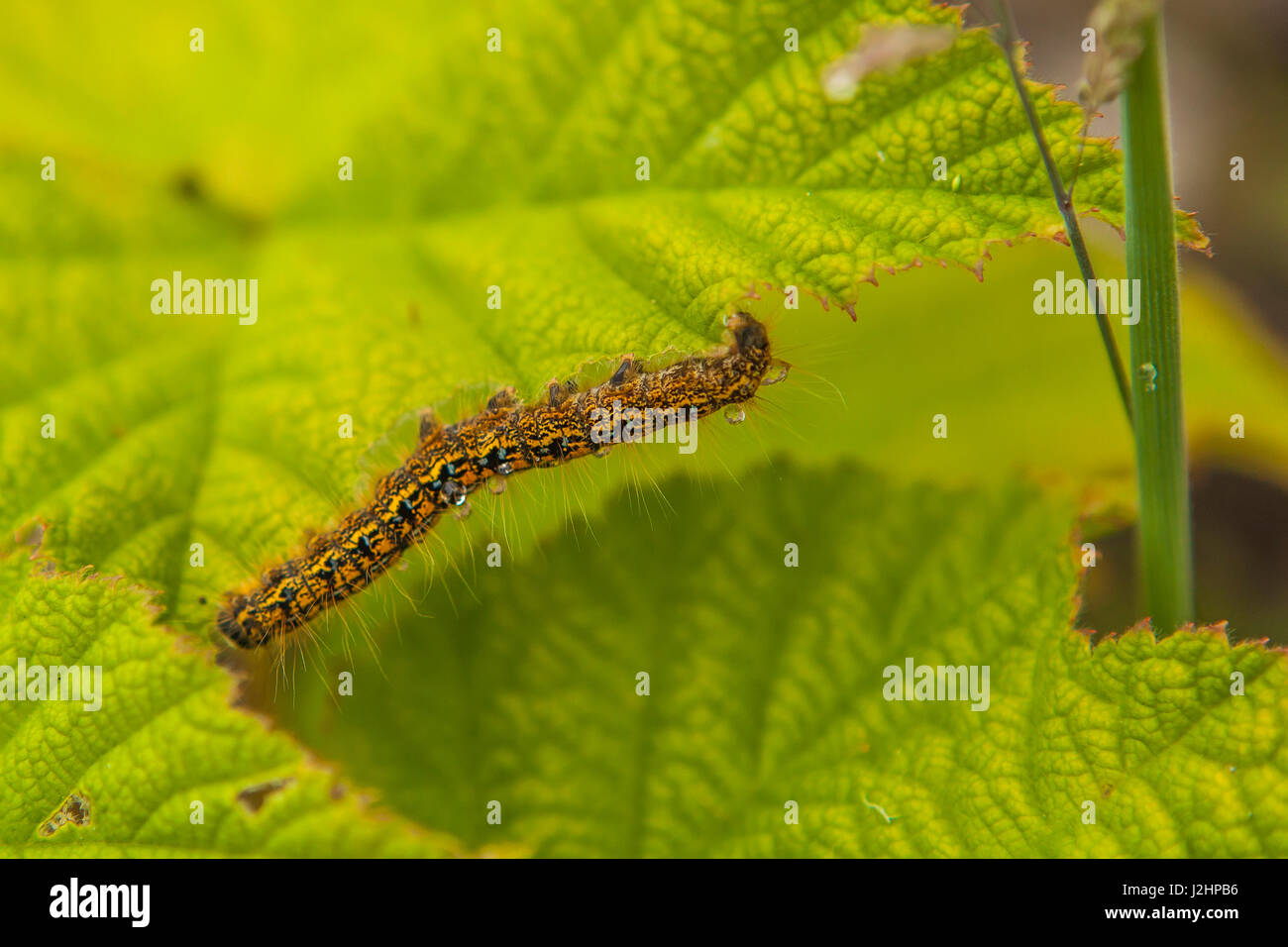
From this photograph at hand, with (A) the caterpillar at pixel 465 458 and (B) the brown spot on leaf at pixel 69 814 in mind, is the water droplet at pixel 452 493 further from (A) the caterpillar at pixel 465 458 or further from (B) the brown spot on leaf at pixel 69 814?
(B) the brown spot on leaf at pixel 69 814


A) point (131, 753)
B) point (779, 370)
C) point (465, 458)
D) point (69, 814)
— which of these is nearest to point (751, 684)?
point (779, 370)

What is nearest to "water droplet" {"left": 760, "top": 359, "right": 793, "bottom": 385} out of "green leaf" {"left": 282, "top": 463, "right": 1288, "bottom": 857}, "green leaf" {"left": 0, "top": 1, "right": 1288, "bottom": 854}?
"green leaf" {"left": 0, "top": 1, "right": 1288, "bottom": 854}

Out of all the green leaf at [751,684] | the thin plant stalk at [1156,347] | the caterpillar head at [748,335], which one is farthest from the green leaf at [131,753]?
the thin plant stalk at [1156,347]

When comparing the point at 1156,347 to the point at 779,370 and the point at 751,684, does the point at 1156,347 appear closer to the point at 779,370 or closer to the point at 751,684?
the point at 779,370

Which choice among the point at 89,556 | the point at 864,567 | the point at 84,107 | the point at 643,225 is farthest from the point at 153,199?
the point at 864,567

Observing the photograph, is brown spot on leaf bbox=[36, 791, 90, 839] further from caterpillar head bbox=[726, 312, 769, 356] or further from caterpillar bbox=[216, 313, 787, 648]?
caterpillar head bbox=[726, 312, 769, 356]
